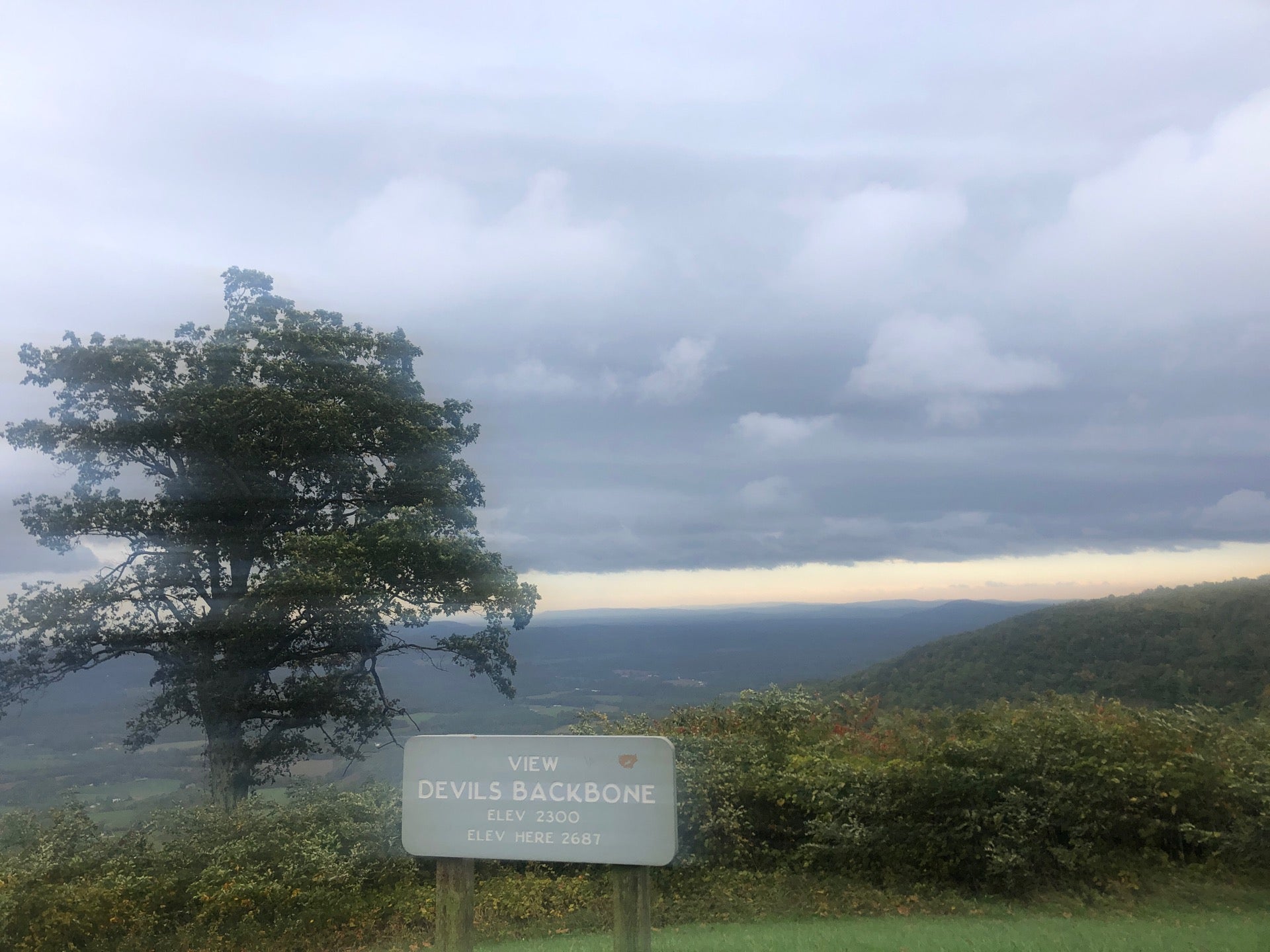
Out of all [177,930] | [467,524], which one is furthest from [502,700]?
[177,930]

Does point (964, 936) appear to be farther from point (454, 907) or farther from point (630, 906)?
point (454, 907)

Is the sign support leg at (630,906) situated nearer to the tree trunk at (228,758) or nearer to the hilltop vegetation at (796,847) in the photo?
the hilltop vegetation at (796,847)

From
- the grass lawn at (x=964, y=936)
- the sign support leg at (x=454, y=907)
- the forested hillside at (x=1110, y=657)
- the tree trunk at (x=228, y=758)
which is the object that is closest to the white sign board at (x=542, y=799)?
the sign support leg at (x=454, y=907)

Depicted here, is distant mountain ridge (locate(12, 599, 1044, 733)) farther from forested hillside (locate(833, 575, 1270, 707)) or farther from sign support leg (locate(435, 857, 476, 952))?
sign support leg (locate(435, 857, 476, 952))

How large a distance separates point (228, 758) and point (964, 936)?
41.1 feet

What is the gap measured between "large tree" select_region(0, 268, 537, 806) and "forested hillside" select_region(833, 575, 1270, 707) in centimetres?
741

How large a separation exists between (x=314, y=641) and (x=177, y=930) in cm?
721

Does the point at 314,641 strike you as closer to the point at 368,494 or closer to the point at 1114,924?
the point at 368,494

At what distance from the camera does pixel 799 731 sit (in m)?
11.1

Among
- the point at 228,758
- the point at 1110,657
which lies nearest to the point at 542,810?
the point at 228,758

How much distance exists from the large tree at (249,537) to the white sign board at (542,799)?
31.8 feet

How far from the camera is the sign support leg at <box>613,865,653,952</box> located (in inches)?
189

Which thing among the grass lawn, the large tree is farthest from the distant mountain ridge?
the grass lawn

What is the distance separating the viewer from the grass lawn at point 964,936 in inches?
241
